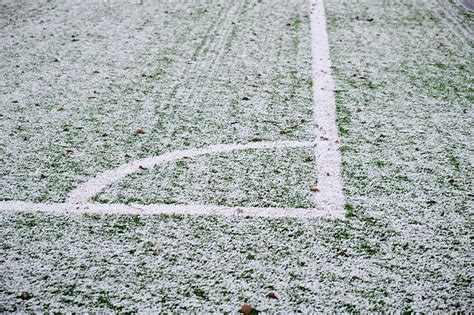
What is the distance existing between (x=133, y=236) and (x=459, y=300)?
1.81 meters

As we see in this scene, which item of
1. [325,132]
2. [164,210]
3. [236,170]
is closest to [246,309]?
[164,210]

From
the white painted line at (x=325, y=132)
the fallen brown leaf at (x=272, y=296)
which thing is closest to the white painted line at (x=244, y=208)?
the white painted line at (x=325, y=132)

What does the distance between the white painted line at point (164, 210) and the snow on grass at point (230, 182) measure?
0.16 ft

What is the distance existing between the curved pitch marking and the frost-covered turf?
0.22ft

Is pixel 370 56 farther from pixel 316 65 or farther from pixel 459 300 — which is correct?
pixel 459 300

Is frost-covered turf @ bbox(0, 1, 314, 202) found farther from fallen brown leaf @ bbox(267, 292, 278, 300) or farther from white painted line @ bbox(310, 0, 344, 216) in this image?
fallen brown leaf @ bbox(267, 292, 278, 300)

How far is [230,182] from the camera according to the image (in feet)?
10.2

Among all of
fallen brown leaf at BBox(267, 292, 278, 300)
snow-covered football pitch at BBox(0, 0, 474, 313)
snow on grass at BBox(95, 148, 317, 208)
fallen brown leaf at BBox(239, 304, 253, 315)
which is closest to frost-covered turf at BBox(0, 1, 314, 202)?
snow-covered football pitch at BBox(0, 0, 474, 313)

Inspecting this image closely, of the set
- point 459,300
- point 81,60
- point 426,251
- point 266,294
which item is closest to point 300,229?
point 266,294

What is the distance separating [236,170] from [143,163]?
70 cm

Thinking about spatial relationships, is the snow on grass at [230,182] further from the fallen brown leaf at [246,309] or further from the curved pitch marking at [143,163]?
the fallen brown leaf at [246,309]

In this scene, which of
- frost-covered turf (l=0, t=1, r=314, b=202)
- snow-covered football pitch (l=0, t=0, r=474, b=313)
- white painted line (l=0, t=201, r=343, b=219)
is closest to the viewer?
snow-covered football pitch (l=0, t=0, r=474, b=313)

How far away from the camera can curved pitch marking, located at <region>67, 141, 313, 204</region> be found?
3.01m

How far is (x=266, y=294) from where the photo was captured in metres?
2.30
